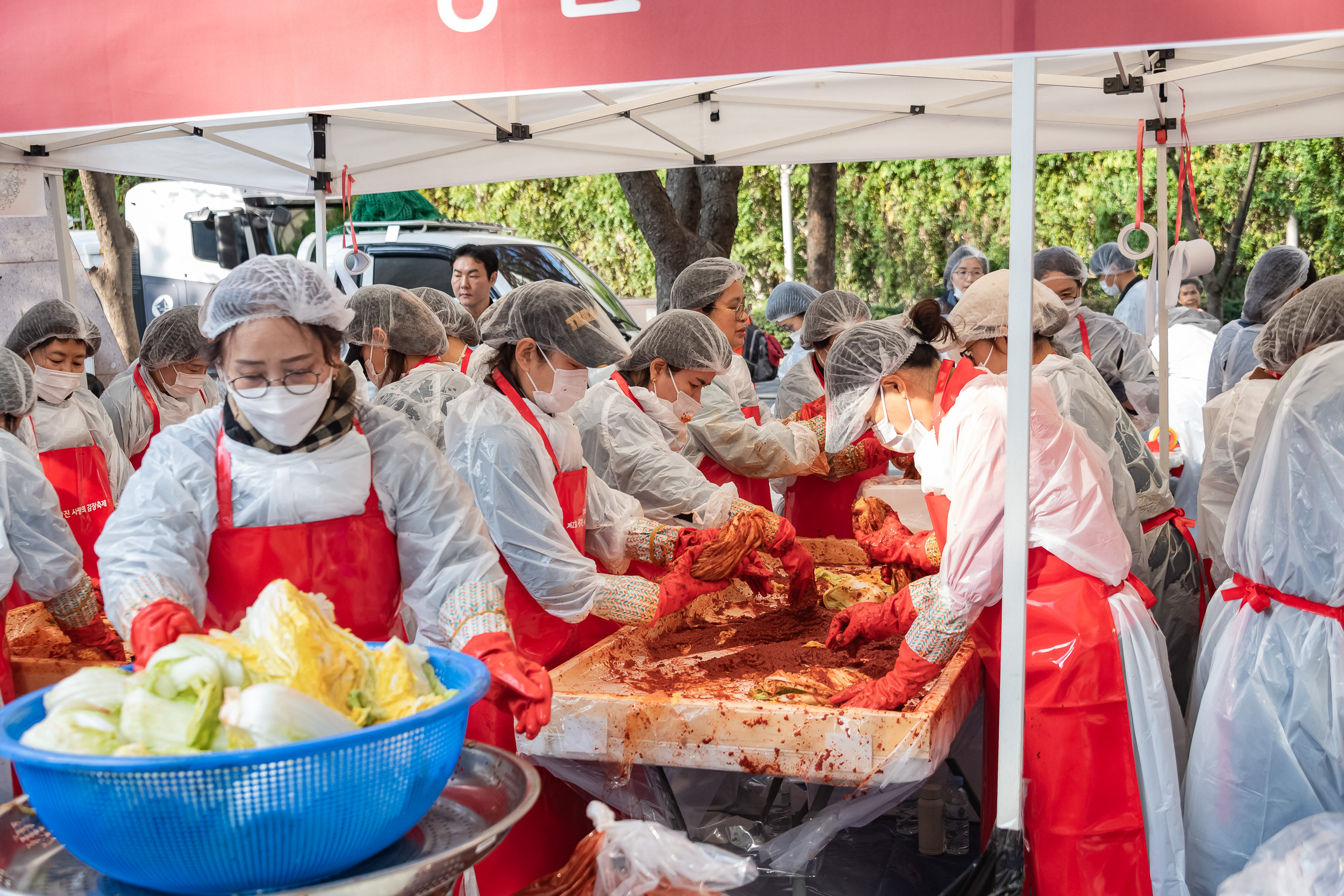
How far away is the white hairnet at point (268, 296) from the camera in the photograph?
208 cm

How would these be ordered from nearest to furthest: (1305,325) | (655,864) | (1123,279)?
(655,864) → (1305,325) → (1123,279)

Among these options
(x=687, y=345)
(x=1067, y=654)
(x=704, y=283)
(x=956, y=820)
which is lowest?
(x=956, y=820)

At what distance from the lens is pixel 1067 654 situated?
8.46 feet

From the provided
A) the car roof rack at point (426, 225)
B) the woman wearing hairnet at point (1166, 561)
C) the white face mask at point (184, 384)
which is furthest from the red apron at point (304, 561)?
the car roof rack at point (426, 225)

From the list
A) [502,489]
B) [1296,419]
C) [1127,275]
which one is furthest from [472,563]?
[1127,275]

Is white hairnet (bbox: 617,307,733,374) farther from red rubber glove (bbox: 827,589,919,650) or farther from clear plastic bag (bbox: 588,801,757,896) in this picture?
clear plastic bag (bbox: 588,801,757,896)

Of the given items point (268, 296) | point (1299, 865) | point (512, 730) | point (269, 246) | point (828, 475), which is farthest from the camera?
point (269, 246)

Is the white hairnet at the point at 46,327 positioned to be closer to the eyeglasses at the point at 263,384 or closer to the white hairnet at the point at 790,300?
the eyeglasses at the point at 263,384

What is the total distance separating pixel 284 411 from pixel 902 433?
1642 millimetres

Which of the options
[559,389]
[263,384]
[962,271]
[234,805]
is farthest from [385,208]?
[234,805]

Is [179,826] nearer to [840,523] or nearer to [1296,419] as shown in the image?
[1296,419]

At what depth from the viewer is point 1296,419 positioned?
9.11ft

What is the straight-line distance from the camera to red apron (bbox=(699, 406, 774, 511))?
4652 mm

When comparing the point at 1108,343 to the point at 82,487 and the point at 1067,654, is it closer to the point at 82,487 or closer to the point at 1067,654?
the point at 1067,654
